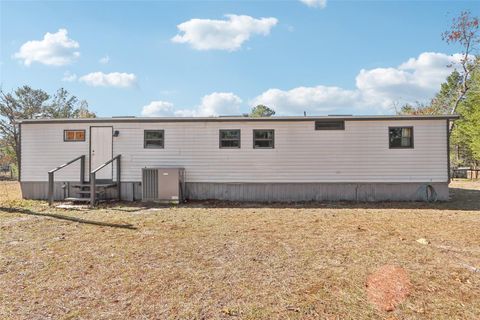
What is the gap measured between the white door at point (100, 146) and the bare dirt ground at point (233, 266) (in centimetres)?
325

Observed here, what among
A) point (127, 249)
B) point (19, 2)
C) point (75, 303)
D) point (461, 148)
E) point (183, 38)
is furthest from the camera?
point (461, 148)

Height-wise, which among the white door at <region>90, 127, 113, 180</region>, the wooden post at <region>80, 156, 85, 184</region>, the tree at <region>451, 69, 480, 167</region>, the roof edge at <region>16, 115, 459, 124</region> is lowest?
the wooden post at <region>80, 156, 85, 184</region>

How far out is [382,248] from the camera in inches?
190

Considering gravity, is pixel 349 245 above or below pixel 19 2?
below

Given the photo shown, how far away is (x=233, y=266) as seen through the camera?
4012 mm

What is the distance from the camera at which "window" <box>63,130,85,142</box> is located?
10.7m

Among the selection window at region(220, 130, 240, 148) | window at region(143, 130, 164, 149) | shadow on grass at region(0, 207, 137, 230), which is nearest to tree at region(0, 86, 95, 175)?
window at region(143, 130, 164, 149)

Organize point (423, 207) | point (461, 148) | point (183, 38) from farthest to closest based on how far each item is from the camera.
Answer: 1. point (461, 148)
2. point (183, 38)
3. point (423, 207)

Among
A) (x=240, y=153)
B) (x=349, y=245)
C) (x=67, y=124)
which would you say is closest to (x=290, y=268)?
(x=349, y=245)

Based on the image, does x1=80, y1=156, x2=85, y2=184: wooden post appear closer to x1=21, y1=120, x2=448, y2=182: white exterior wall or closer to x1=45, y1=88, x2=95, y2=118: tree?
x1=21, y1=120, x2=448, y2=182: white exterior wall

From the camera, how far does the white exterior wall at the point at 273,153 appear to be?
1007cm

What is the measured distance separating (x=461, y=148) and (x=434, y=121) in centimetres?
2492

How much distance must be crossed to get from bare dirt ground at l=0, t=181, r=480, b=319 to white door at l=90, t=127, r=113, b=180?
3.25m

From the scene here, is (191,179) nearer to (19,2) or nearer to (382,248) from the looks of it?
(382,248)
